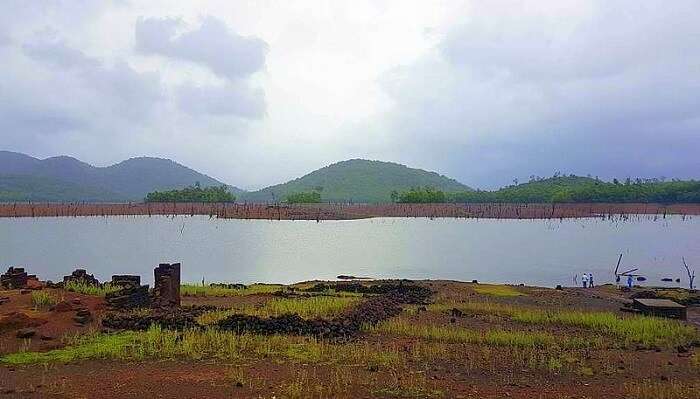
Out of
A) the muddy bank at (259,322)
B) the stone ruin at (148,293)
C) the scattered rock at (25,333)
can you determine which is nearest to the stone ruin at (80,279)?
the stone ruin at (148,293)

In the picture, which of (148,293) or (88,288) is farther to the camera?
(88,288)

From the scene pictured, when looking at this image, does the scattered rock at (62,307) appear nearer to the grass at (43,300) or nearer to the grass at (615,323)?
the grass at (43,300)

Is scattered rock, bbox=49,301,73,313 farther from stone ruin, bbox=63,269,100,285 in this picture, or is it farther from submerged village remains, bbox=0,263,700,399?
stone ruin, bbox=63,269,100,285

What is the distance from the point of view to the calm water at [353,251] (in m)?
38.0

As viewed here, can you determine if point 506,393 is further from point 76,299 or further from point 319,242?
point 319,242

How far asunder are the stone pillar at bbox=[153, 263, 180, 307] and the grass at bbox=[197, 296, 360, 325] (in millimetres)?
1937

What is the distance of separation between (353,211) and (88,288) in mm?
88868

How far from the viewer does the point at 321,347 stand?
1213 cm

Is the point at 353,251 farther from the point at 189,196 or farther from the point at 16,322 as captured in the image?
the point at 189,196

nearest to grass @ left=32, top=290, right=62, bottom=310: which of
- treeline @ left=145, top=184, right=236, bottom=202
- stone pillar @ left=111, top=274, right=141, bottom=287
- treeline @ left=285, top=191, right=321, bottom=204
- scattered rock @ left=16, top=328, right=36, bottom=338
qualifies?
scattered rock @ left=16, top=328, right=36, bottom=338

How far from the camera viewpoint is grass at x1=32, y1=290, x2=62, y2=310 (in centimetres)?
1505

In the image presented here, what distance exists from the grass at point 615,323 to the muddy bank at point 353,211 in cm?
7503

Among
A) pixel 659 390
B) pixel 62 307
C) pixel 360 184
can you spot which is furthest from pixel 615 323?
pixel 360 184

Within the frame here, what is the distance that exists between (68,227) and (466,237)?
47351mm
